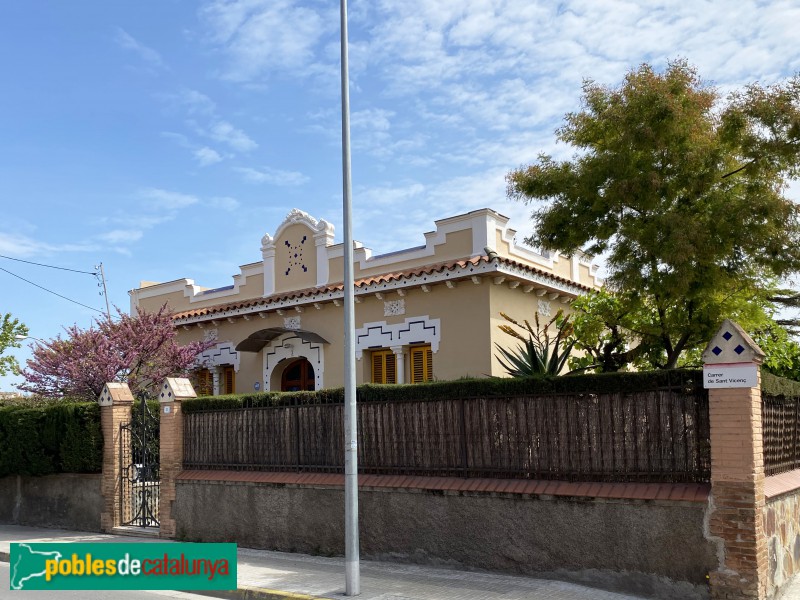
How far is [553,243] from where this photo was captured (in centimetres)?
1225

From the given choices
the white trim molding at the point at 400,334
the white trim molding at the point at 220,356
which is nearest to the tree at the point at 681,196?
the white trim molding at the point at 400,334

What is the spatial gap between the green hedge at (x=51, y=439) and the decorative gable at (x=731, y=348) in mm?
11351

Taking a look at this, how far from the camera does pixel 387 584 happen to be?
9.45 meters

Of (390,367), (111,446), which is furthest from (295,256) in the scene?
(111,446)

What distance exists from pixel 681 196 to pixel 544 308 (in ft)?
23.4

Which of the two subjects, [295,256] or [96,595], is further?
[295,256]

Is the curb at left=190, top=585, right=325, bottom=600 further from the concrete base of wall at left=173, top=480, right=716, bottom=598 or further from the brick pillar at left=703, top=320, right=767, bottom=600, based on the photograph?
the brick pillar at left=703, top=320, right=767, bottom=600

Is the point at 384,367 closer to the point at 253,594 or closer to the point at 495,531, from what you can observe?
the point at 495,531

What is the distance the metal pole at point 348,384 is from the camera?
29.1 feet

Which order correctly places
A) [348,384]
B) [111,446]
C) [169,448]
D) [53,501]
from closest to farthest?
[348,384]
[169,448]
[111,446]
[53,501]

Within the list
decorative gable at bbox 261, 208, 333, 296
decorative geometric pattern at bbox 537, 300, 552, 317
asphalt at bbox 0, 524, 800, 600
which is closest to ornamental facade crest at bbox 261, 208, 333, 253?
decorative gable at bbox 261, 208, 333, 296

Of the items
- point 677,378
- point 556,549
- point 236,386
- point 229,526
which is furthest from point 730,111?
point 236,386

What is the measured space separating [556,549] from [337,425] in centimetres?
385

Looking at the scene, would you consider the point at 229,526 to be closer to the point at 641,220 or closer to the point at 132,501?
the point at 132,501
